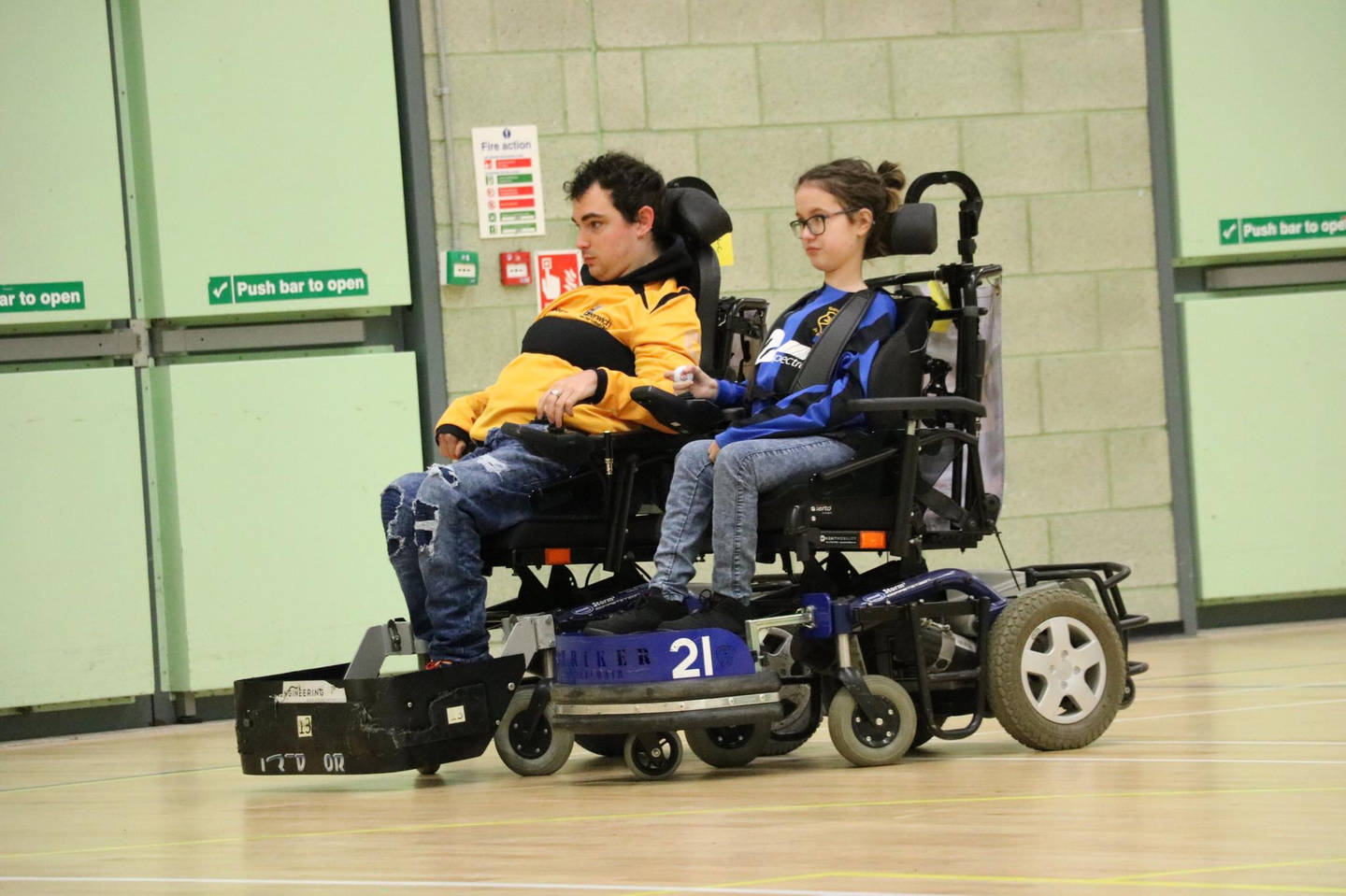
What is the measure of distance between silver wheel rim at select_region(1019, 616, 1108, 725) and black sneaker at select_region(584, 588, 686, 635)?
68 centimetres

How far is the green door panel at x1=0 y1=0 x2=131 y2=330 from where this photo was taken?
5.54 m

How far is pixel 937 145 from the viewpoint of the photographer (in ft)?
20.4

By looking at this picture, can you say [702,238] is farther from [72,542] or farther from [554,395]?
[72,542]

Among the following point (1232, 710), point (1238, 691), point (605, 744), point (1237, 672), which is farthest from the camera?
point (1237, 672)

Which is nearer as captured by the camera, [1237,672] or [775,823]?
[775,823]

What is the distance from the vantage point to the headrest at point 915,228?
11.9 ft

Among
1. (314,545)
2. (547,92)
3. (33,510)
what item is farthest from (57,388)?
(547,92)

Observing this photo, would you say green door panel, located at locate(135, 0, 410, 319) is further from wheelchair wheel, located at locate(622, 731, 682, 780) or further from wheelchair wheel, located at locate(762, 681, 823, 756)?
wheelchair wheel, located at locate(622, 731, 682, 780)

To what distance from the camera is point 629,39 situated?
19.7 ft

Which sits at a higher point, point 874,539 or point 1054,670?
point 874,539

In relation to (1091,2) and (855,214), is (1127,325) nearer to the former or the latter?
(1091,2)

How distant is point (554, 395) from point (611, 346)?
0.27 metres

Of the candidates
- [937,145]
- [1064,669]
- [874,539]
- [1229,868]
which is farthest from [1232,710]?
[937,145]

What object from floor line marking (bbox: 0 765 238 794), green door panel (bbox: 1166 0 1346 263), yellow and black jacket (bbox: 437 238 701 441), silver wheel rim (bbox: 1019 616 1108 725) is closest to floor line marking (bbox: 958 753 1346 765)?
silver wheel rim (bbox: 1019 616 1108 725)
